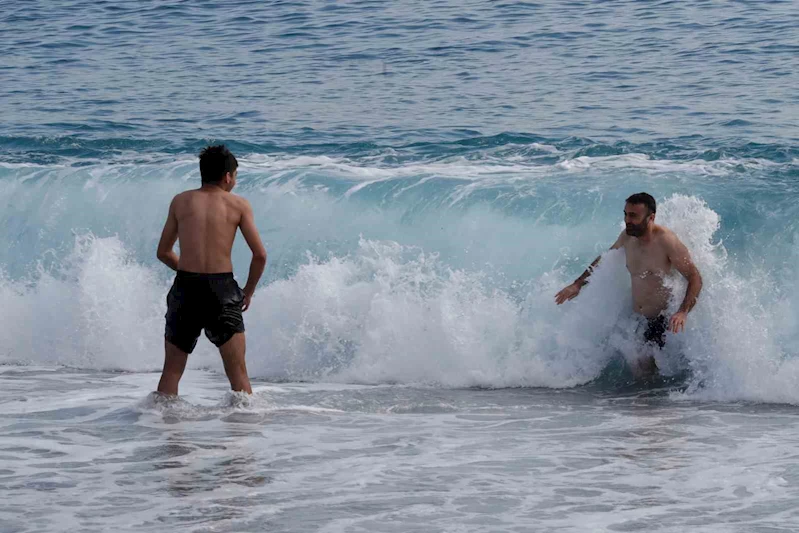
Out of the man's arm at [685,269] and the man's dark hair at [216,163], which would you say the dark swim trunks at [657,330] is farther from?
the man's dark hair at [216,163]

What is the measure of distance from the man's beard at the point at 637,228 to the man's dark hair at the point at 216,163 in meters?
2.66

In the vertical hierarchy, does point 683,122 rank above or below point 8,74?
below

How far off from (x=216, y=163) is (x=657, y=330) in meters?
3.32

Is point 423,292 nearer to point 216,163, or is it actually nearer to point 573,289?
point 573,289

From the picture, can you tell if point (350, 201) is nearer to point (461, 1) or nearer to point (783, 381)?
point (783, 381)

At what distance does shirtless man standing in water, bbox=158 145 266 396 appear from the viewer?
6.81 meters

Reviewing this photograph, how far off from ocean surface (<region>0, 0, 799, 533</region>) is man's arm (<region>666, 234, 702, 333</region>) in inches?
9.1

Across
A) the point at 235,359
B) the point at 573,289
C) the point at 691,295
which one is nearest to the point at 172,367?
the point at 235,359

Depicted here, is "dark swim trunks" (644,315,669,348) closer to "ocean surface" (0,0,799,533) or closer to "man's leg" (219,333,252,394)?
"ocean surface" (0,0,799,533)

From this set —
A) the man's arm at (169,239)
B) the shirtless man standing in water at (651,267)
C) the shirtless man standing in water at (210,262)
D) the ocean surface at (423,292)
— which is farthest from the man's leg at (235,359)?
the shirtless man standing in water at (651,267)

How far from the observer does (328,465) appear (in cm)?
607

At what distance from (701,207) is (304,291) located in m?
3.23

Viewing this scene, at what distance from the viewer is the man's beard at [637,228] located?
25.4ft

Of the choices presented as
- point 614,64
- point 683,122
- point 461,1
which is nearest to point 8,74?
point 461,1
